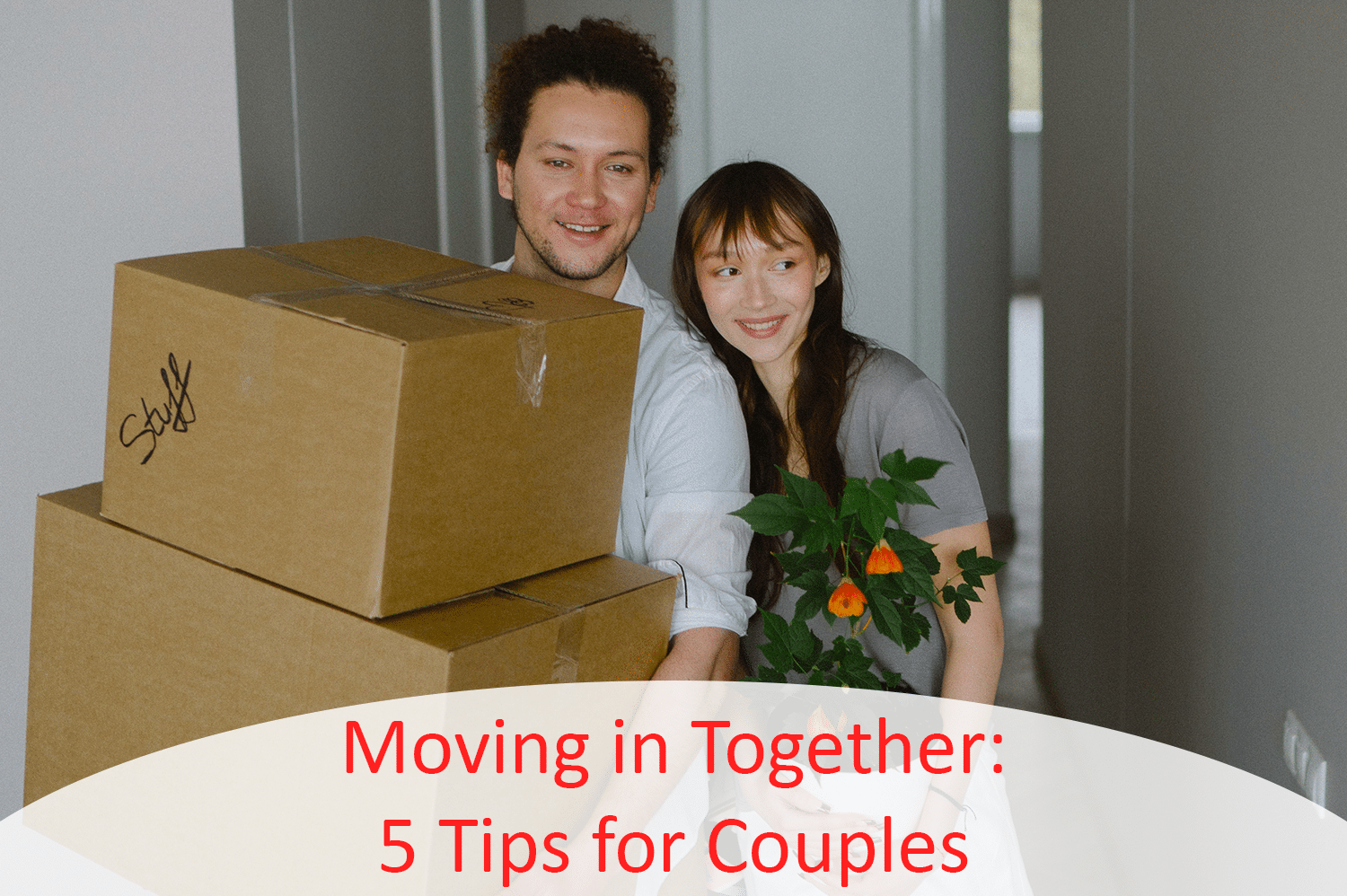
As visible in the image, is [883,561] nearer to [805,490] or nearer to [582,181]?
[805,490]

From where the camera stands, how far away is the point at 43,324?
4.68 feet

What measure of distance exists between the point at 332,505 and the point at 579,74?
0.70 m

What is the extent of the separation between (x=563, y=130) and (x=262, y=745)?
0.75 metres

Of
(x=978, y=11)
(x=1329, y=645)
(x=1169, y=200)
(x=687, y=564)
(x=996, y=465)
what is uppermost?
(x=978, y=11)

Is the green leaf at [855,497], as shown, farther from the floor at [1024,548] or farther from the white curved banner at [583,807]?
the floor at [1024,548]

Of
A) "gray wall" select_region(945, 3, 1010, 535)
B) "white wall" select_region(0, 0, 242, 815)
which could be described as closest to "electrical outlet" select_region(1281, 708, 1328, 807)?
"white wall" select_region(0, 0, 242, 815)

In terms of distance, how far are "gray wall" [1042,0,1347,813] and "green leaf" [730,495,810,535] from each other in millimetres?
568

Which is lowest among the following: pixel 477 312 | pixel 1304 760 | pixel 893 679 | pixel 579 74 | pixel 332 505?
pixel 1304 760

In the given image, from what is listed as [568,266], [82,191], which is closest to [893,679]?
[568,266]

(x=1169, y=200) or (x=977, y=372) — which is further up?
(x=1169, y=200)

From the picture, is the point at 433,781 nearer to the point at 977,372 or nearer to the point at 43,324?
the point at 43,324

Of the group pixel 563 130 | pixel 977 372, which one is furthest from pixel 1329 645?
pixel 977 372

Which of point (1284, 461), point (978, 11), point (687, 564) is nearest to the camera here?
point (687, 564)

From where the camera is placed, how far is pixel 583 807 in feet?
3.40
